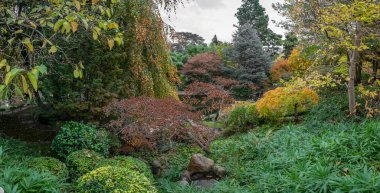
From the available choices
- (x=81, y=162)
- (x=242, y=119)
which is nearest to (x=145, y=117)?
(x=81, y=162)

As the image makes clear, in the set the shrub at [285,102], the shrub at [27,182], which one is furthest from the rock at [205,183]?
the shrub at [285,102]

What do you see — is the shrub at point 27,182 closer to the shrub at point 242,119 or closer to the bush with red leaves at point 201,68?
the shrub at point 242,119

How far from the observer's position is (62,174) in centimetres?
422

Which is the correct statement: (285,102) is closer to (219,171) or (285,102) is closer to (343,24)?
(343,24)

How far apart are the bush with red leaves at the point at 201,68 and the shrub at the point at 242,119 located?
18.8ft

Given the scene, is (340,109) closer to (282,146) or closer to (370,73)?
(370,73)

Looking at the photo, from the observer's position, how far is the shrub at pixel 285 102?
26.1ft

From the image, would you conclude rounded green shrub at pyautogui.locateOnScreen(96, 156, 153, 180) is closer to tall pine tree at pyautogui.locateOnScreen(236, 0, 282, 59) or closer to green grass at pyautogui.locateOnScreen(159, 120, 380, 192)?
green grass at pyautogui.locateOnScreen(159, 120, 380, 192)

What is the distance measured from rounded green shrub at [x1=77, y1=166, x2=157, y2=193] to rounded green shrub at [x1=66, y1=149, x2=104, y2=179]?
3.32 ft

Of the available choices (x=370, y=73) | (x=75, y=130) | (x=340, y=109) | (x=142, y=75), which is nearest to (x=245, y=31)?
(x=370, y=73)

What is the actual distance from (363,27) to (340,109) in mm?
2007

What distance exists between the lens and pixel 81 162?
15.0 feet

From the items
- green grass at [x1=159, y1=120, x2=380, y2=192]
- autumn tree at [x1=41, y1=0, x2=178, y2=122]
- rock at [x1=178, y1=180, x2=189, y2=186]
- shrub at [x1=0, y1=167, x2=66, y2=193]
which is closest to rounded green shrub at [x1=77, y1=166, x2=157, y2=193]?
shrub at [x1=0, y1=167, x2=66, y2=193]

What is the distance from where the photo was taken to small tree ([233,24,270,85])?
1562cm
